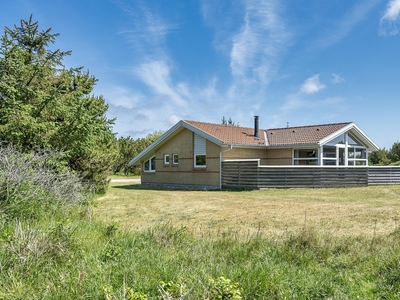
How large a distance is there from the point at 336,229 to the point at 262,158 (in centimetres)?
1608

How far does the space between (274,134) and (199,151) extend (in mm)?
7985

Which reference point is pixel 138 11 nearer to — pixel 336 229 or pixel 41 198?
pixel 41 198

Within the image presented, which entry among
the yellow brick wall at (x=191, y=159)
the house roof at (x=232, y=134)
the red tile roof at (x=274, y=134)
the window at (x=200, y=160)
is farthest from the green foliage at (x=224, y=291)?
the window at (x=200, y=160)

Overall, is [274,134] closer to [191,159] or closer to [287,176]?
[287,176]

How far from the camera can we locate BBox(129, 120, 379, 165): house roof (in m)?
21.1

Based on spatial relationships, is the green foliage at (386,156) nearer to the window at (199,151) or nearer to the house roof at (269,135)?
the house roof at (269,135)

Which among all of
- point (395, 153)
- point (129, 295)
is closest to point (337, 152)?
→ point (129, 295)

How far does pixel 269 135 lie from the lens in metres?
26.2

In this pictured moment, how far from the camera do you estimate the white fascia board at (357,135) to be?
68.7 ft

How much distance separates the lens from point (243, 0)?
12609 mm

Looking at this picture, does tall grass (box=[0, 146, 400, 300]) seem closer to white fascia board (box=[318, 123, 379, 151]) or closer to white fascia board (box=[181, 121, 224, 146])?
white fascia board (box=[181, 121, 224, 146])

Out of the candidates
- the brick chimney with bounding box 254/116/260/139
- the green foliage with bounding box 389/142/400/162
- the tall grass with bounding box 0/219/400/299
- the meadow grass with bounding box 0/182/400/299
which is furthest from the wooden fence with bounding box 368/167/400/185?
the green foliage with bounding box 389/142/400/162

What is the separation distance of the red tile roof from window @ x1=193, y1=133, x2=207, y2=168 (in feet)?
2.36

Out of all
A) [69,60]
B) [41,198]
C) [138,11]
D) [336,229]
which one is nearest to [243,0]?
[138,11]
